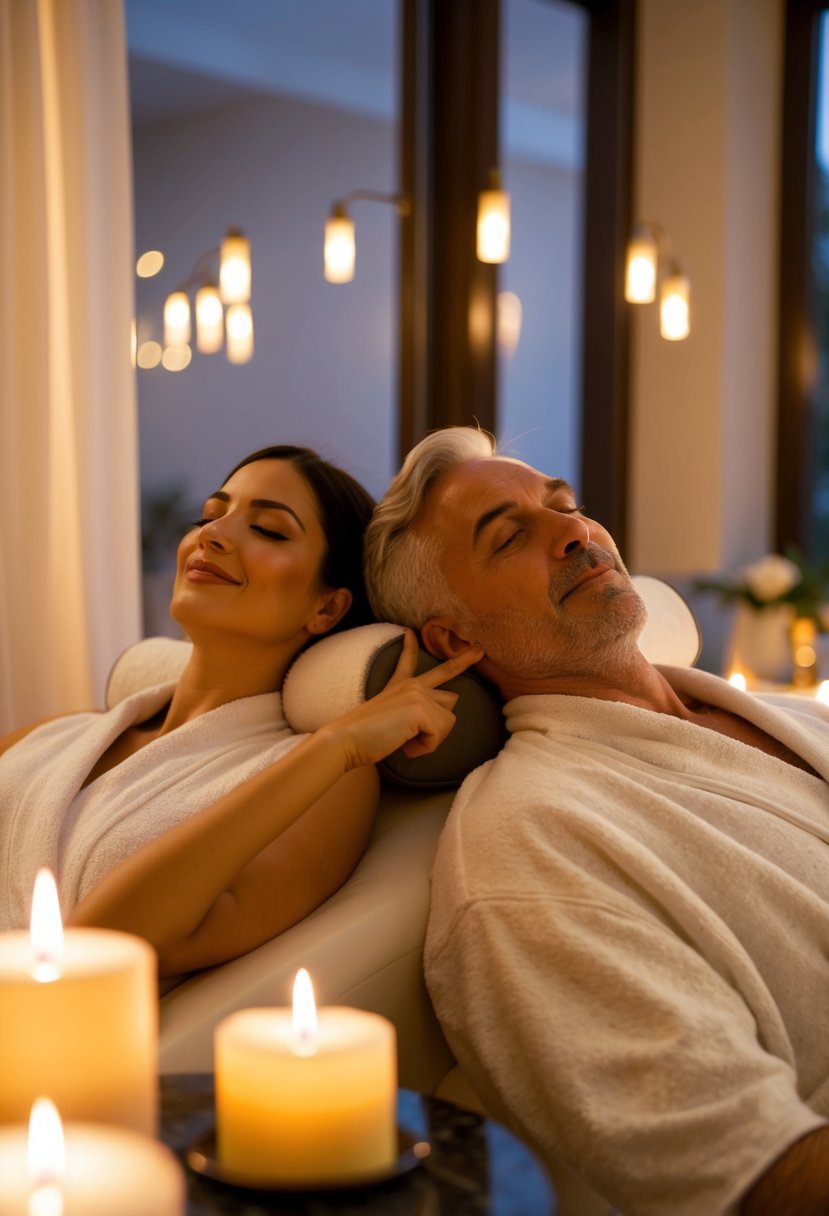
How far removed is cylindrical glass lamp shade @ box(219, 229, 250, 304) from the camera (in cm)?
332

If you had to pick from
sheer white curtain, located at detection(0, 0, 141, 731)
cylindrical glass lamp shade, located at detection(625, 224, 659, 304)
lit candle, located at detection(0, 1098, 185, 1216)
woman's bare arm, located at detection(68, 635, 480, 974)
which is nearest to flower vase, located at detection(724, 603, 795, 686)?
cylindrical glass lamp shade, located at detection(625, 224, 659, 304)

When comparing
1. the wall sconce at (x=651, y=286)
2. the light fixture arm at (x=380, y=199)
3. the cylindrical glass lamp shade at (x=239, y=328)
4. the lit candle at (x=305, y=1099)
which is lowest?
the lit candle at (x=305, y=1099)

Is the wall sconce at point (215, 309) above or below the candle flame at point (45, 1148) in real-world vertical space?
above

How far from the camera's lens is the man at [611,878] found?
3.35ft

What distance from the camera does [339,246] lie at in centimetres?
361

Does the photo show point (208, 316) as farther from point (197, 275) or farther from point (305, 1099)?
point (305, 1099)

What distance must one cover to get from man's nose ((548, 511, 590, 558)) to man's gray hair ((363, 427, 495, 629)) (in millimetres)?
134

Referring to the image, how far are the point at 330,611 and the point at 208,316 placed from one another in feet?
7.16

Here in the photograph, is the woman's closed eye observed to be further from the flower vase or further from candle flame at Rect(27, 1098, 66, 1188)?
the flower vase

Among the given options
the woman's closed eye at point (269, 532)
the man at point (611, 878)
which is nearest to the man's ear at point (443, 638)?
the man at point (611, 878)

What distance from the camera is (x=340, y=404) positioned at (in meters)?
4.24

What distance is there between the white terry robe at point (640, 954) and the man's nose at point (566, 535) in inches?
8.2

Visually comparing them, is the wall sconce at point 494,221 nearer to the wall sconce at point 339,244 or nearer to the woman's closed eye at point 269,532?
the wall sconce at point 339,244

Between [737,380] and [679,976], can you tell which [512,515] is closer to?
[679,976]
